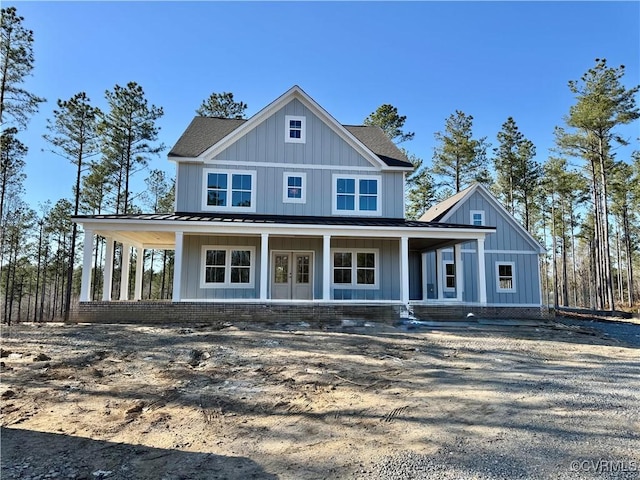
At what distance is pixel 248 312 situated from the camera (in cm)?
1260

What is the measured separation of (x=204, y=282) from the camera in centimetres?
1491

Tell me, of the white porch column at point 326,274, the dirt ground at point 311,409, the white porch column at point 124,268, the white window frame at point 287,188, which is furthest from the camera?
the white porch column at point 124,268

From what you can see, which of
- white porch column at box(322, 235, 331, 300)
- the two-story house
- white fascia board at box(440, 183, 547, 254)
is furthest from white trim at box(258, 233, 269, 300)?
white fascia board at box(440, 183, 547, 254)

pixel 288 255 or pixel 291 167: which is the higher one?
pixel 291 167

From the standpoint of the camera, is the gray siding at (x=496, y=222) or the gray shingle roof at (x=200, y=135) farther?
the gray siding at (x=496, y=222)

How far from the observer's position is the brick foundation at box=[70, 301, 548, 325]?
12.1 meters

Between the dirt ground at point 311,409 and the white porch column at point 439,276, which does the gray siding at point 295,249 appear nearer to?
the white porch column at point 439,276

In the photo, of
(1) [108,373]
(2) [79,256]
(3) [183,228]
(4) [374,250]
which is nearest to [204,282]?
(3) [183,228]

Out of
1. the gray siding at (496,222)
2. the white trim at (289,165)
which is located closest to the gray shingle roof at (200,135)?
the white trim at (289,165)

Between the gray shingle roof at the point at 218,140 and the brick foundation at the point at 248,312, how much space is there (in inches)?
236

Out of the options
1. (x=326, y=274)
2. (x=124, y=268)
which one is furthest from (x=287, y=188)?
(x=124, y=268)

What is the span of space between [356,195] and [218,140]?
6.11 meters

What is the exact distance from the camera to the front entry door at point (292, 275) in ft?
50.8

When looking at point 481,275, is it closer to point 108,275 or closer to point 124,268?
point 108,275
